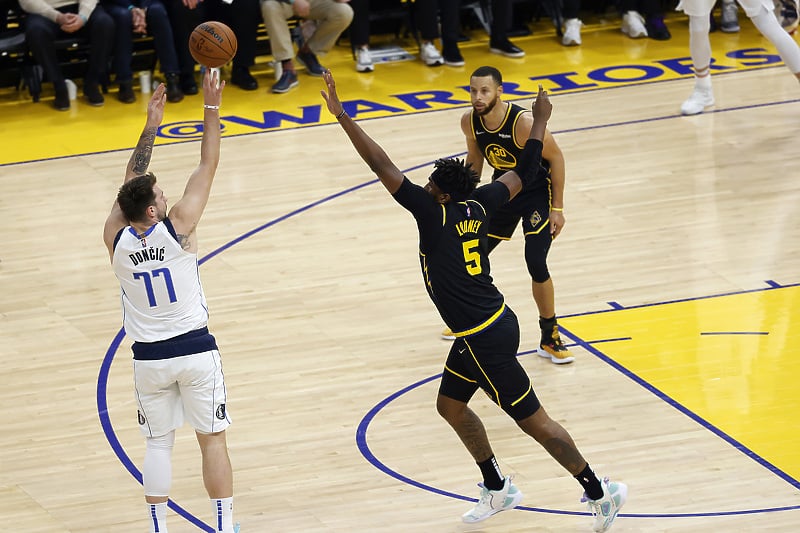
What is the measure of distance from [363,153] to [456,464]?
204 centimetres

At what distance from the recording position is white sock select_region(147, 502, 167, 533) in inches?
242

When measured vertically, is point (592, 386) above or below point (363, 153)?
below

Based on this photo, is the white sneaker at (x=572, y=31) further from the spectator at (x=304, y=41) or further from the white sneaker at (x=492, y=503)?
the white sneaker at (x=492, y=503)

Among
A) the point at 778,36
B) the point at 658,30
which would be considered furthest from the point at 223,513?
the point at 658,30

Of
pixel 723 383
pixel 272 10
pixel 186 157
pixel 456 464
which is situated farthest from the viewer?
pixel 272 10

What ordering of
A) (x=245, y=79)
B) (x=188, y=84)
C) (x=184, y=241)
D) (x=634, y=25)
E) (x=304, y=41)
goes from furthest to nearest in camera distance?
1. (x=634, y=25)
2. (x=304, y=41)
3. (x=245, y=79)
4. (x=188, y=84)
5. (x=184, y=241)

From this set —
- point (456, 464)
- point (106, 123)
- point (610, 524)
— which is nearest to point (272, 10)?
point (106, 123)

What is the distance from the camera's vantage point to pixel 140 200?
584cm

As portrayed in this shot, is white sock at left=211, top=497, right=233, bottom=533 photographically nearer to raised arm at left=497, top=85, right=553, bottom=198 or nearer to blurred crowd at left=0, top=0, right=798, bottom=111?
raised arm at left=497, top=85, right=553, bottom=198

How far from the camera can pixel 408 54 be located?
643 inches

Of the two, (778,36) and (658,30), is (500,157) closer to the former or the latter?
(778,36)

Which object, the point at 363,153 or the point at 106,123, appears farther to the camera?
the point at 106,123

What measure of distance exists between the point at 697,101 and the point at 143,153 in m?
8.27

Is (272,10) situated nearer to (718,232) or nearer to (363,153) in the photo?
(718,232)
